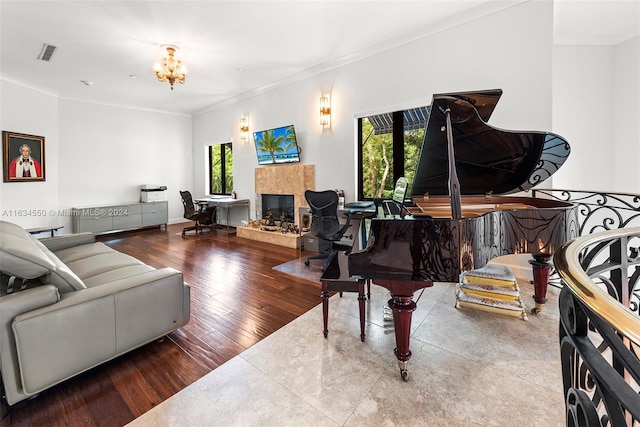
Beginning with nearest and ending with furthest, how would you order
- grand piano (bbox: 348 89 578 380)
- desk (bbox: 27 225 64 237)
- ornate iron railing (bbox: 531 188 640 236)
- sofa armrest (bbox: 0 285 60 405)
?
sofa armrest (bbox: 0 285 60 405) → grand piano (bbox: 348 89 578 380) → ornate iron railing (bbox: 531 188 640 236) → desk (bbox: 27 225 64 237)

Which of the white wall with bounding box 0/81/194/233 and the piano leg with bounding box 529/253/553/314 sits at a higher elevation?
the white wall with bounding box 0/81/194/233

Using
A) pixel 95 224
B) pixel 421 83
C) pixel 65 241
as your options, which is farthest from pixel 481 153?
pixel 95 224

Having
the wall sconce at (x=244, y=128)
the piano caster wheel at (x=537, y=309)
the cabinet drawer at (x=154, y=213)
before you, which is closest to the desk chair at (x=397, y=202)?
the piano caster wheel at (x=537, y=309)

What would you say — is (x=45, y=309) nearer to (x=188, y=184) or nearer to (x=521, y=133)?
(x=521, y=133)

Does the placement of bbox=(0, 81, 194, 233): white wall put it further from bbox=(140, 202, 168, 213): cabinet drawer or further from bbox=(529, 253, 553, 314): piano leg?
bbox=(529, 253, 553, 314): piano leg

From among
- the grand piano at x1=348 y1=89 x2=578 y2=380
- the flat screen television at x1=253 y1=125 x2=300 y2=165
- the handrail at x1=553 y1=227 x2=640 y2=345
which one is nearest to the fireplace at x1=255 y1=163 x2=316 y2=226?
the flat screen television at x1=253 y1=125 x2=300 y2=165

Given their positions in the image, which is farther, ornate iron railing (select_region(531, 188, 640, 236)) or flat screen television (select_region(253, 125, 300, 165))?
flat screen television (select_region(253, 125, 300, 165))

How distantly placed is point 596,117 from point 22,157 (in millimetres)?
9704

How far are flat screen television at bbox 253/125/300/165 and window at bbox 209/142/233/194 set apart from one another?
1.59 m

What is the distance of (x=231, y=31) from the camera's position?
3.76 meters

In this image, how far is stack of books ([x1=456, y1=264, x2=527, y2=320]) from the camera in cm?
250

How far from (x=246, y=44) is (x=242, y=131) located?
8.65 ft

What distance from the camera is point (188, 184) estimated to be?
27.3 ft

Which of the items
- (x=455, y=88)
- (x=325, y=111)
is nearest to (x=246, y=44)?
(x=325, y=111)
